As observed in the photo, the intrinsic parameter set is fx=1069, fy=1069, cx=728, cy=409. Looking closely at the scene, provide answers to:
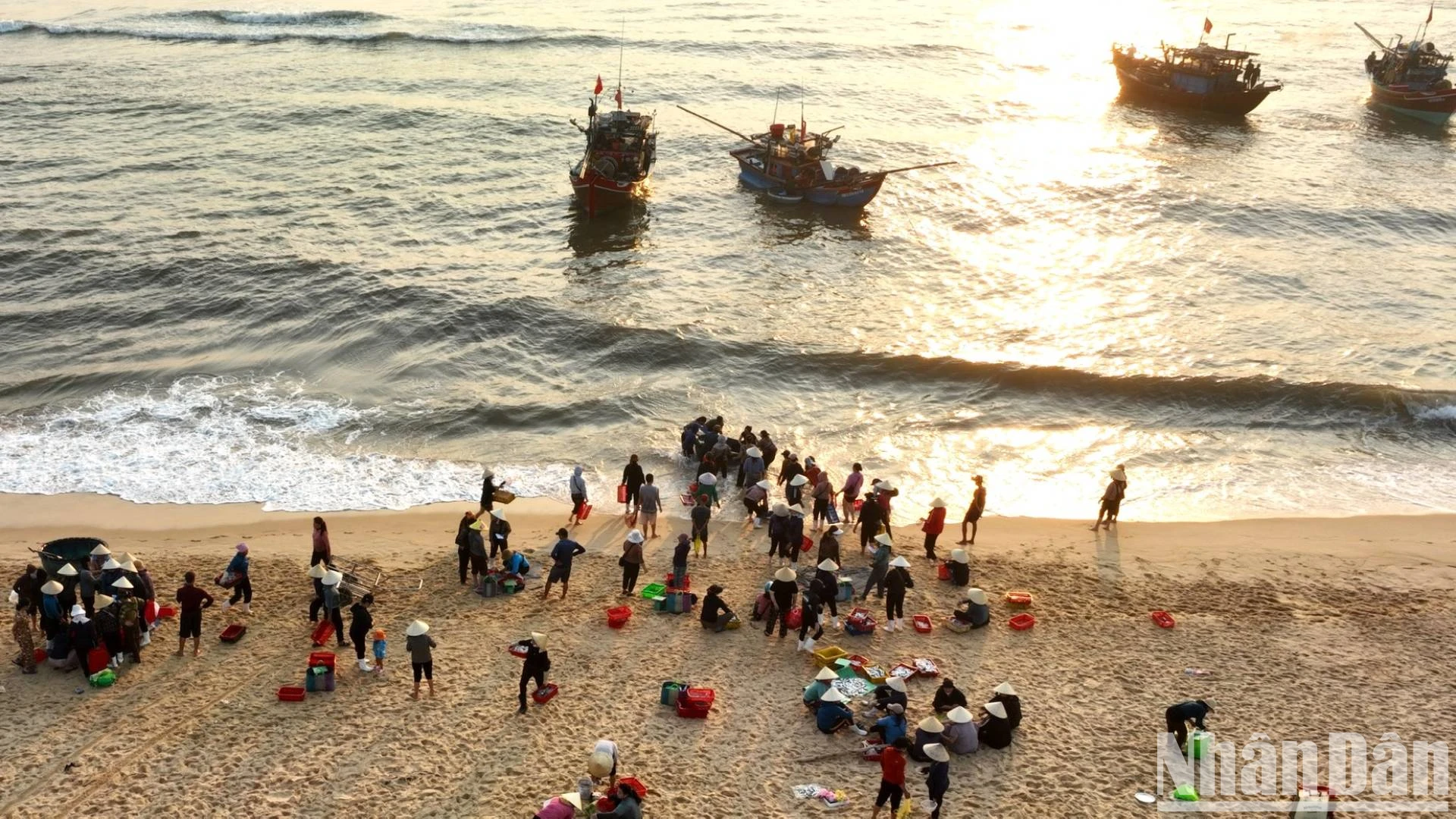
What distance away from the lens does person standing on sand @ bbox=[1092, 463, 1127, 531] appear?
1769cm

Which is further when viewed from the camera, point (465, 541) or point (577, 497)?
point (577, 497)

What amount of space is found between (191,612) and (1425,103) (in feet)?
170

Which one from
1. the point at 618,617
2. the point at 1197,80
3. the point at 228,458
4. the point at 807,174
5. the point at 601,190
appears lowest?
the point at 228,458

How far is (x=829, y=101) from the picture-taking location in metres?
47.2

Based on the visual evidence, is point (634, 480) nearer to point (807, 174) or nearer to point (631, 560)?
point (631, 560)

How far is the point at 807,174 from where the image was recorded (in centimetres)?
3444

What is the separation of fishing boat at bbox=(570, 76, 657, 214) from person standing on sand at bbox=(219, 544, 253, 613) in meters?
20.7

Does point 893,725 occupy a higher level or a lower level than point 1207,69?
lower

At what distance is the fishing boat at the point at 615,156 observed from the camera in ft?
110

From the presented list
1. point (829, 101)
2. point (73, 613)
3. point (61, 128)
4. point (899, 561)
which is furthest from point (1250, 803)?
point (61, 128)

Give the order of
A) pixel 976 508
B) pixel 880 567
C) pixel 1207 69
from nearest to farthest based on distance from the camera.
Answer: pixel 880 567
pixel 976 508
pixel 1207 69

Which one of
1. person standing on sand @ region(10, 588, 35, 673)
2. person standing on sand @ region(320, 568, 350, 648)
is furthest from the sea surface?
A: person standing on sand @ region(10, 588, 35, 673)

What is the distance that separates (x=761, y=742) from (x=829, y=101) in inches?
1550

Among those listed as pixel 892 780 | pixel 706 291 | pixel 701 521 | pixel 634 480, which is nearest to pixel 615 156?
pixel 706 291
